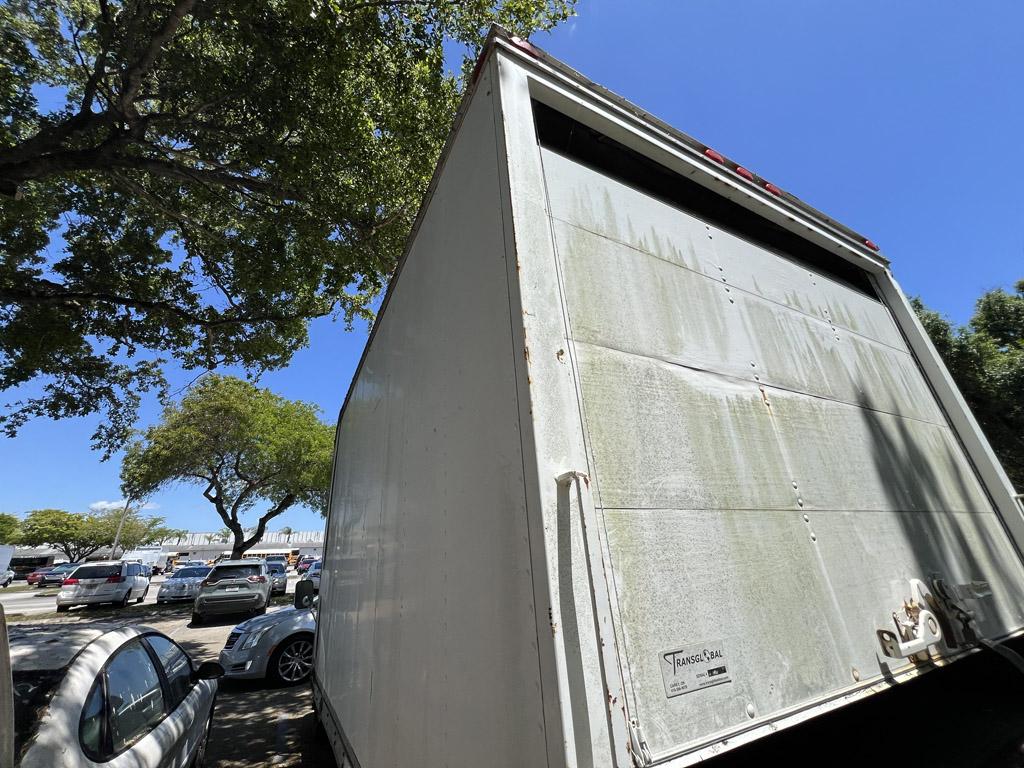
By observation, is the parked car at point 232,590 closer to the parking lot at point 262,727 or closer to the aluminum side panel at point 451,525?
the parking lot at point 262,727

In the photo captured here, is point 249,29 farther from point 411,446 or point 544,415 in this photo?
point 544,415

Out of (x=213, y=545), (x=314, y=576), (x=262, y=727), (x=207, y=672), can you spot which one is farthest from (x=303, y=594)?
(x=213, y=545)

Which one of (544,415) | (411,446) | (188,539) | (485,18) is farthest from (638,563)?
(188,539)

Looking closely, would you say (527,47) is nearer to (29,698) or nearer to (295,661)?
(29,698)

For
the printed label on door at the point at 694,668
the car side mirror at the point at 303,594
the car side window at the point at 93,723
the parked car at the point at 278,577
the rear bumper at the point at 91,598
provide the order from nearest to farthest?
the printed label on door at the point at 694,668
the car side window at the point at 93,723
the car side mirror at the point at 303,594
the rear bumper at the point at 91,598
the parked car at the point at 278,577

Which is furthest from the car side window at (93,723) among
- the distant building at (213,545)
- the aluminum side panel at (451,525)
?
the distant building at (213,545)

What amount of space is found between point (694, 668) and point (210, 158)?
374 inches

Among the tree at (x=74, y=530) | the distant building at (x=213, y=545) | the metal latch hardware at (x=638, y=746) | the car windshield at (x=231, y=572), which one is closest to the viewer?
the metal latch hardware at (x=638, y=746)

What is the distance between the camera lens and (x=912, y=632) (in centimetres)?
173

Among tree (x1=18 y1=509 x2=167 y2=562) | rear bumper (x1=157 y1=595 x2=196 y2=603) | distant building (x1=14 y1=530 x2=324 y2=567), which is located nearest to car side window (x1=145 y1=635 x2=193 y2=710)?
rear bumper (x1=157 y1=595 x2=196 y2=603)

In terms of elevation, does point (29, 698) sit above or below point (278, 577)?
below

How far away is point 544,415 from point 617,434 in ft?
0.99

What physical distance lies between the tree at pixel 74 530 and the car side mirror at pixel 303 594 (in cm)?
5512

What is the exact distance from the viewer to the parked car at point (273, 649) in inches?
269
